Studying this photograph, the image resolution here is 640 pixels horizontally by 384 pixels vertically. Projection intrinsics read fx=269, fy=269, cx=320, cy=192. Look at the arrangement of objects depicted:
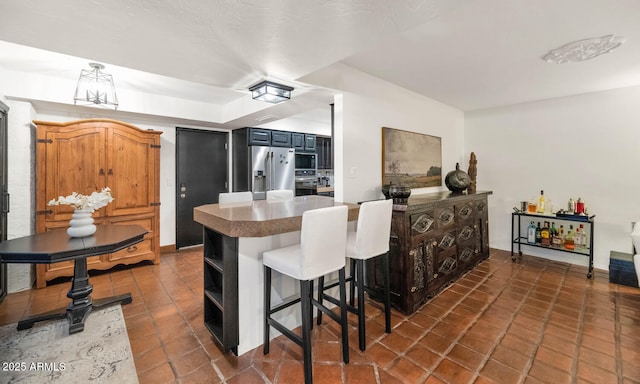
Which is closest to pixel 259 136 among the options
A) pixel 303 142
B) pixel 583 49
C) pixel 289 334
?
pixel 303 142

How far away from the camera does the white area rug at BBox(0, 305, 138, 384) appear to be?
174 centimetres

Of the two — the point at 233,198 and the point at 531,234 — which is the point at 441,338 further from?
the point at 531,234

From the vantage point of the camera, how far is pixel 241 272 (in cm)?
196

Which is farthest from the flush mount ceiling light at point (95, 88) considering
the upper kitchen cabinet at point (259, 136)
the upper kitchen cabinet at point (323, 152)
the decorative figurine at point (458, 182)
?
the decorative figurine at point (458, 182)

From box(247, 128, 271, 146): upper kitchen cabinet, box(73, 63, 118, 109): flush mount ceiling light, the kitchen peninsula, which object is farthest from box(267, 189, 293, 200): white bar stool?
box(247, 128, 271, 146): upper kitchen cabinet

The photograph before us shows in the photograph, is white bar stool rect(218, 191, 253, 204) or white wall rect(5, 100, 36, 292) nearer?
white bar stool rect(218, 191, 253, 204)

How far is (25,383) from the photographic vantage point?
1.68 meters

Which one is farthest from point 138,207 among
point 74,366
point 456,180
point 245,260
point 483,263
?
point 483,263

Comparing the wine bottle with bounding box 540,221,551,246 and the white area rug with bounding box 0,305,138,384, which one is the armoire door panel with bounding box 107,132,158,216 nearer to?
the white area rug with bounding box 0,305,138,384

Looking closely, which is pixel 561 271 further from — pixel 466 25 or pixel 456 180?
pixel 466 25

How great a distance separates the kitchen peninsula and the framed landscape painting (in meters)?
1.65

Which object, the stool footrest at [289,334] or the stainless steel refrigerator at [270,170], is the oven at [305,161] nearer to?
the stainless steel refrigerator at [270,170]

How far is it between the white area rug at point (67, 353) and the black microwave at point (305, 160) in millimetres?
3675

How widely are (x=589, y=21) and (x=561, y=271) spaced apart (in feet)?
10.3
